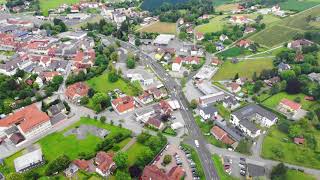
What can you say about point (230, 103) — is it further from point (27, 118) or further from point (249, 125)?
point (27, 118)

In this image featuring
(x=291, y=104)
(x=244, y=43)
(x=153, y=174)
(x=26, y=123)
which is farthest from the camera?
(x=244, y=43)

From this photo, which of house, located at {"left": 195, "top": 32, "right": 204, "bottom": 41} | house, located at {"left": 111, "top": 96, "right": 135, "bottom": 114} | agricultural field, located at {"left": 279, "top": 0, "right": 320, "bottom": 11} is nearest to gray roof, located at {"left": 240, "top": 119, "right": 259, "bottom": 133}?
house, located at {"left": 111, "top": 96, "right": 135, "bottom": 114}

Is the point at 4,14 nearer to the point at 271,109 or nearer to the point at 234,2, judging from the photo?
the point at 234,2

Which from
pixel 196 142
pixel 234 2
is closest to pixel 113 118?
pixel 196 142

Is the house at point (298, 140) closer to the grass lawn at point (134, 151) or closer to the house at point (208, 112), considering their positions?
the house at point (208, 112)

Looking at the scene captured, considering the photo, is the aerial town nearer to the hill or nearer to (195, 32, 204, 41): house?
(195, 32, 204, 41): house

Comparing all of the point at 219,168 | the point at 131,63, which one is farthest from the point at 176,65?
the point at 219,168

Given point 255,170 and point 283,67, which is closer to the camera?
point 255,170
